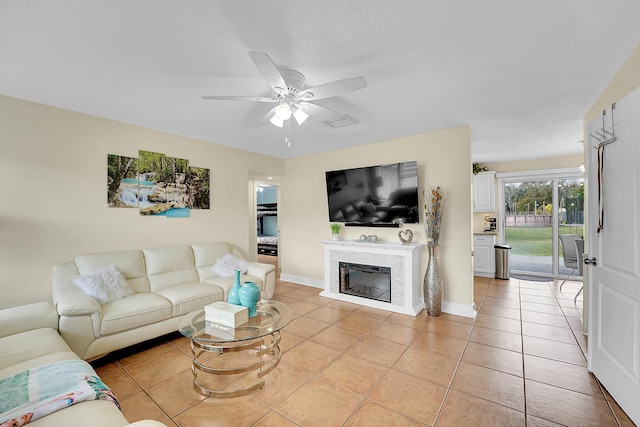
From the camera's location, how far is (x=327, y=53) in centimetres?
189

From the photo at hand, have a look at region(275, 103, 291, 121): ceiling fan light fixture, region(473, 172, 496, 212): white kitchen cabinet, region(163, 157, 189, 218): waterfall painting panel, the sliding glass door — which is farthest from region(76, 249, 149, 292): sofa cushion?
the sliding glass door

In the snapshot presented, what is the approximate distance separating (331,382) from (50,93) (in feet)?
12.3

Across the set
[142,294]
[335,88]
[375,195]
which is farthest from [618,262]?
[142,294]

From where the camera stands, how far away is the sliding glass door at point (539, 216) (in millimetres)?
5395

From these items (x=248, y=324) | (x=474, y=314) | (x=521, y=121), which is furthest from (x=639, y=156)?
(x=248, y=324)

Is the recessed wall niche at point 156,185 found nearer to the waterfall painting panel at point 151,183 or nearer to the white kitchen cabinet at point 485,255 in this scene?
the waterfall painting panel at point 151,183

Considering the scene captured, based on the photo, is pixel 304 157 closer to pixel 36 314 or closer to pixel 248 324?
pixel 248 324

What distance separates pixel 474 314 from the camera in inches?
138

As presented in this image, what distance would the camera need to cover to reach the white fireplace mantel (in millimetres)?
3680

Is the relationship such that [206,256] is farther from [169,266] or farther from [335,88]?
[335,88]

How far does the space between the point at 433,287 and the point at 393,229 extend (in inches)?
42.0

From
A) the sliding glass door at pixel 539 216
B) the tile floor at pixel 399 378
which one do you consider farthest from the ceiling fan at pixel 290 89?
the sliding glass door at pixel 539 216

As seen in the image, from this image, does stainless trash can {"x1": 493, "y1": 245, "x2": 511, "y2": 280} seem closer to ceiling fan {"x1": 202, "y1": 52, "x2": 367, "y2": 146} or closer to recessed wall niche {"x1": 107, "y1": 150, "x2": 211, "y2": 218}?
ceiling fan {"x1": 202, "y1": 52, "x2": 367, "y2": 146}

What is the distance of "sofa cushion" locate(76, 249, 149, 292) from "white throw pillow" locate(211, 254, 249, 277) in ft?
2.77
